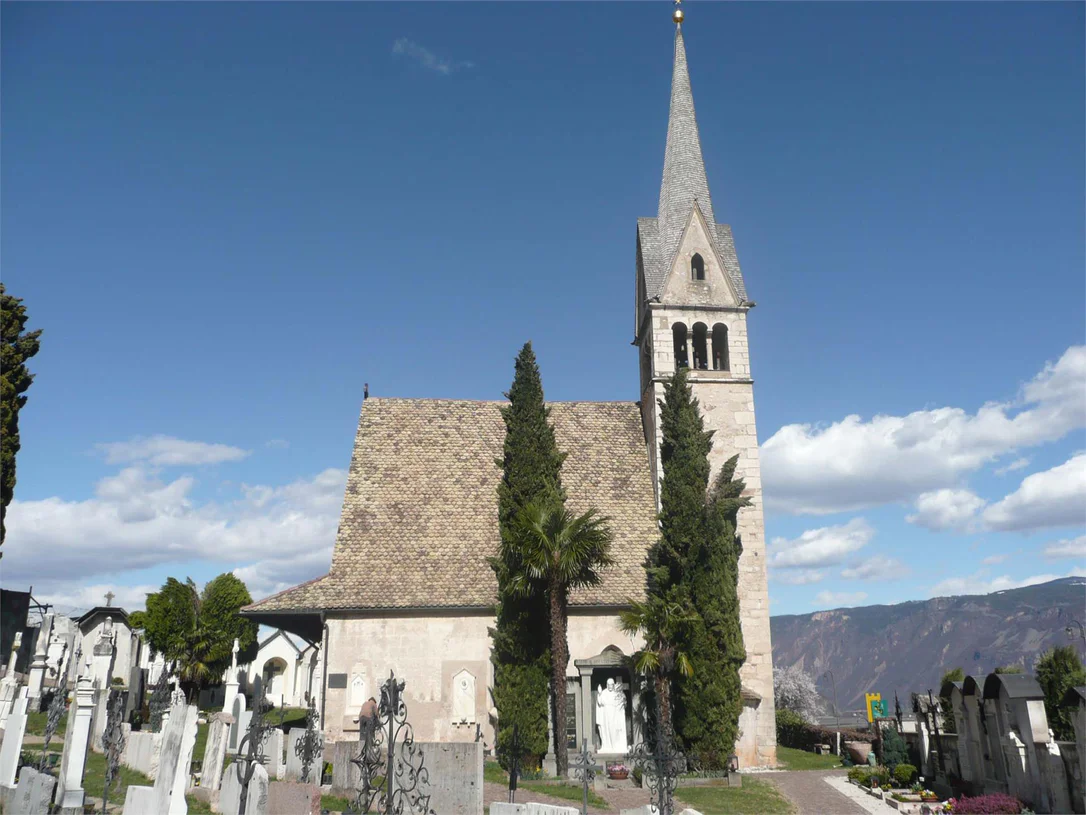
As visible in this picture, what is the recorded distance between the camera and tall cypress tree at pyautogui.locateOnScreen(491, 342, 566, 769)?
23.1 metres

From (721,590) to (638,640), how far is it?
3.70 meters

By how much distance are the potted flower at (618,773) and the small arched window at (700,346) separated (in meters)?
15.9

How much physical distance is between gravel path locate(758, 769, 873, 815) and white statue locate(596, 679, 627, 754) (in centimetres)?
445

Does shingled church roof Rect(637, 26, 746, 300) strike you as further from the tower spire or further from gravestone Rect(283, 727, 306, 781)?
gravestone Rect(283, 727, 306, 781)

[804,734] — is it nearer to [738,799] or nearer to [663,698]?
[663,698]

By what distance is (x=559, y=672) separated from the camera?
75.5 ft

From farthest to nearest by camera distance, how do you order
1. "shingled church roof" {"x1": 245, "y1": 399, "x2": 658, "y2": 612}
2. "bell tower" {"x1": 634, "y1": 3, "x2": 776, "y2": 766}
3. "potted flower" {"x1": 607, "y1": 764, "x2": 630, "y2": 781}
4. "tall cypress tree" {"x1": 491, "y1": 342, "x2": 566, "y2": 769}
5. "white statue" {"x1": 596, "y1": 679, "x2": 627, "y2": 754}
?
"bell tower" {"x1": 634, "y1": 3, "x2": 776, "y2": 766}
"shingled church roof" {"x1": 245, "y1": 399, "x2": 658, "y2": 612}
"white statue" {"x1": 596, "y1": 679, "x2": 627, "y2": 754}
"tall cypress tree" {"x1": 491, "y1": 342, "x2": 566, "y2": 769}
"potted flower" {"x1": 607, "y1": 764, "x2": 630, "y2": 781}

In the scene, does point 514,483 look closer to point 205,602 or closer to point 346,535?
point 346,535

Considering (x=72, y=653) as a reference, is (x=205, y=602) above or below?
above

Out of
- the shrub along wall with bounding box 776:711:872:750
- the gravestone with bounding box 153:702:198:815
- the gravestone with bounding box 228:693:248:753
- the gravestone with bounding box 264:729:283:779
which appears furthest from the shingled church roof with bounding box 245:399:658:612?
the gravestone with bounding box 153:702:198:815

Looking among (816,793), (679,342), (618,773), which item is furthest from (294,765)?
(679,342)

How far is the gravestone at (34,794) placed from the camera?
1454cm

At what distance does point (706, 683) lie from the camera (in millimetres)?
23875

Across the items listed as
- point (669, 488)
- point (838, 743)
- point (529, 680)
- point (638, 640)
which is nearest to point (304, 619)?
point (529, 680)
